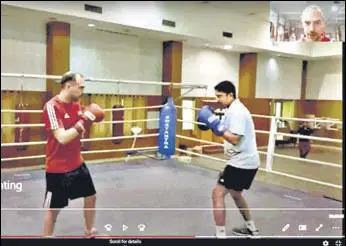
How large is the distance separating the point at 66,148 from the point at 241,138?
2.47 ft

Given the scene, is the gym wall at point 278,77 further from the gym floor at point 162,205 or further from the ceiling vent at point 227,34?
the gym floor at point 162,205

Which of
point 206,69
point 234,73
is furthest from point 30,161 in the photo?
point 234,73

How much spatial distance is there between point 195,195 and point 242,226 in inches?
24.3

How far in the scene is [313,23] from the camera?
1398 millimetres

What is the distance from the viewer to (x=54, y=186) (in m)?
1.38

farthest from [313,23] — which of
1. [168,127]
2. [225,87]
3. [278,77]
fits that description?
[278,77]

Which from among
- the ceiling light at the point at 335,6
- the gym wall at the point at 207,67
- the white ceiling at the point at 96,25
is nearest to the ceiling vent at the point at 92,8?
the white ceiling at the point at 96,25

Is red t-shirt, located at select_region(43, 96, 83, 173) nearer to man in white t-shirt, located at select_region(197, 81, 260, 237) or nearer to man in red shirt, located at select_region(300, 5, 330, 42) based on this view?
man in white t-shirt, located at select_region(197, 81, 260, 237)

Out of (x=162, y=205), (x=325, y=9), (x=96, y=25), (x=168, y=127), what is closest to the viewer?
(x=325, y=9)

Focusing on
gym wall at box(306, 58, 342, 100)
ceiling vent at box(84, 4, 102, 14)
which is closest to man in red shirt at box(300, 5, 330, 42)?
ceiling vent at box(84, 4, 102, 14)

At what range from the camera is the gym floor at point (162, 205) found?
1434 millimetres

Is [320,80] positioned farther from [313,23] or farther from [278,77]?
[313,23]

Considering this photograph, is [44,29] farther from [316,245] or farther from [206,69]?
[316,245]

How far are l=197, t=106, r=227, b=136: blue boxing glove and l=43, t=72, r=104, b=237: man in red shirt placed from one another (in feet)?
1.54
